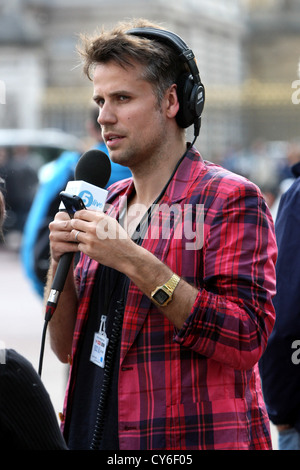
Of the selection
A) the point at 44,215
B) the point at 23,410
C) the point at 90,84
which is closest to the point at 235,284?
the point at 23,410

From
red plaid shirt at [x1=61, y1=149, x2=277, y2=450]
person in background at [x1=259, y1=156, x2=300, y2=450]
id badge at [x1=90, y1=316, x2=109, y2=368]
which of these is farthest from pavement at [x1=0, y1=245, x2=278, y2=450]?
red plaid shirt at [x1=61, y1=149, x2=277, y2=450]

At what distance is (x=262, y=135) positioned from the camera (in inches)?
1063

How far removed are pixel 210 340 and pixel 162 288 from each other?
0.18 m

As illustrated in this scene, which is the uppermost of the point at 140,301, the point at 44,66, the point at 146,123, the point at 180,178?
the point at 44,66

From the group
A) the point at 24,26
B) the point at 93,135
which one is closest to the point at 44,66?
the point at 24,26

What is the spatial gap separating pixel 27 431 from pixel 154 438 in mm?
550

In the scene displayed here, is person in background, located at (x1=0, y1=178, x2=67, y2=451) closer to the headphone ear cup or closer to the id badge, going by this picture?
the id badge

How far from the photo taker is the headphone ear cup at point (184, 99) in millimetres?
2412

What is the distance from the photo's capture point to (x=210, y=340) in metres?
2.15

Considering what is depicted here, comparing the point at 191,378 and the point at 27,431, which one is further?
the point at 191,378

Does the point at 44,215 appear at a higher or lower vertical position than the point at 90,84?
lower

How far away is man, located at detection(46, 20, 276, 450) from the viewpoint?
2.15 m

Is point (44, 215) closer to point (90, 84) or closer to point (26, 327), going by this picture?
point (26, 327)

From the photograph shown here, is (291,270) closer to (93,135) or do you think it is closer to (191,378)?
(191,378)
